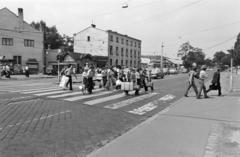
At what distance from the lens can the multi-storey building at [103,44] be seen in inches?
2537

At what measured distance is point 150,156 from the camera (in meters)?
4.80

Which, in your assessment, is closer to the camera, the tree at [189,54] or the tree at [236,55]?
the tree at [236,55]

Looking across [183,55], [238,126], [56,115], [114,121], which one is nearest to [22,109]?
[56,115]

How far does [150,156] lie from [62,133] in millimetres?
2408

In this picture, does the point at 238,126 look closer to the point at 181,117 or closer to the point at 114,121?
the point at 181,117

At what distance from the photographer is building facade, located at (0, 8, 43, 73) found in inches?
1834

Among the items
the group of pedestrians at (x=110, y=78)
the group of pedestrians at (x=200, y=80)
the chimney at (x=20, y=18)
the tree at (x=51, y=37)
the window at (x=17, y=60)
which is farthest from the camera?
the tree at (x=51, y=37)

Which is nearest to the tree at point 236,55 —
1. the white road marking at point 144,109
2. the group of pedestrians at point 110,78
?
the group of pedestrians at point 110,78

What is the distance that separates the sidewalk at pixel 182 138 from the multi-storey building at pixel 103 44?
55032mm

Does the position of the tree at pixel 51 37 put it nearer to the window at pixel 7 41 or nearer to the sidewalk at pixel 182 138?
the window at pixel 7 41

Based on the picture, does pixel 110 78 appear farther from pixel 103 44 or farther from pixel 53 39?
pixel 53 39

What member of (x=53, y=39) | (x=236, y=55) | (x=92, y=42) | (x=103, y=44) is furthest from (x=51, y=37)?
(x=236, y=55)

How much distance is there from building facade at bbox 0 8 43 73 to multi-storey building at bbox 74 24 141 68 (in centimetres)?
1648

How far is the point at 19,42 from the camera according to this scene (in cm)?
4850
